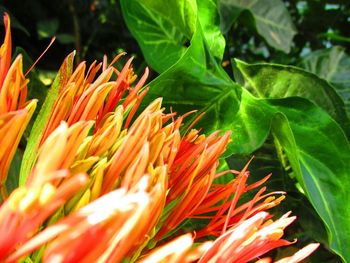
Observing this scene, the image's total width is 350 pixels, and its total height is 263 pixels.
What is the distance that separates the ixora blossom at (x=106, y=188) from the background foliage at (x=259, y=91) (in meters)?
0.06

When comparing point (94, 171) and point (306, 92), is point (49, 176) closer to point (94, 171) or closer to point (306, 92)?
point (94, 171)

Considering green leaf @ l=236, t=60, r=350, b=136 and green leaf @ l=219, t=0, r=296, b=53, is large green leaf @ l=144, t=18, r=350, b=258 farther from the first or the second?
green leaf @ l=219, t=0, r=296, b=53

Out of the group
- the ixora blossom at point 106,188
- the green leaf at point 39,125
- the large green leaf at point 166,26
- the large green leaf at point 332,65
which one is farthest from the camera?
the large green leaf at point 332,65

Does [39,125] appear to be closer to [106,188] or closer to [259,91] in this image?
[106,188]

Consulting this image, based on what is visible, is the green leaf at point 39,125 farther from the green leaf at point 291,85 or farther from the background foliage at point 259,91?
the green leaf at point 291,85

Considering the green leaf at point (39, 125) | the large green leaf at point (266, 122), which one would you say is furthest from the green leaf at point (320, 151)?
the green leaf at point (39, 125)

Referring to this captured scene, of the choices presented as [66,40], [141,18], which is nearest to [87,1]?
[66,40]

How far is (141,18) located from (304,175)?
197 millimetres

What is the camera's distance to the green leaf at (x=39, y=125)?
326mm

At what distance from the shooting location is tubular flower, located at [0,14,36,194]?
0.88 feet

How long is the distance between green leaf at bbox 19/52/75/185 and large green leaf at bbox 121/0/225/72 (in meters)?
0.11

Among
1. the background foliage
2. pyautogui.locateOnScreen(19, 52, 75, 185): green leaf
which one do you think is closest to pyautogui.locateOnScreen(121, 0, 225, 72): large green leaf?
the background foliage

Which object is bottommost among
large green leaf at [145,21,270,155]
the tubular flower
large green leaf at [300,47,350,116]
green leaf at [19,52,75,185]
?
large green leaf at [300,47,350,116]

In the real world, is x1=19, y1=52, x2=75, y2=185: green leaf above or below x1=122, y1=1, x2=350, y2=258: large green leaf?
above
